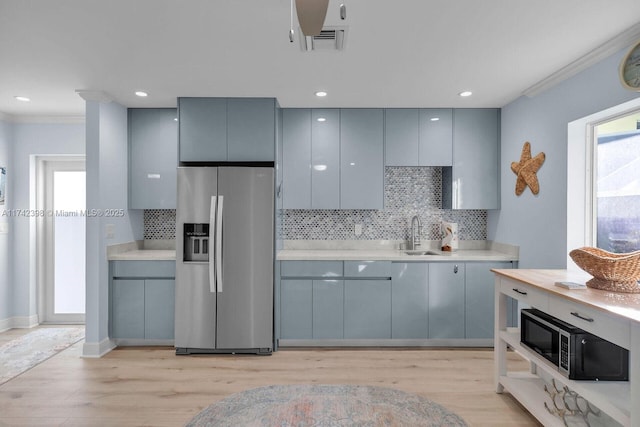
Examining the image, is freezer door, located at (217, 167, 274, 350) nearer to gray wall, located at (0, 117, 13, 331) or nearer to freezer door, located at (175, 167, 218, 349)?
freezer door, located at (175, 167, 218, 349)

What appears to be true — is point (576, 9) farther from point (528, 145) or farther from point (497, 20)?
point (528, 145)

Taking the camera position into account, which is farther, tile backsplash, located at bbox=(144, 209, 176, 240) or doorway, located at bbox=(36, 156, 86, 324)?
doorway, located at bbox=(36, 156, 86, 324)

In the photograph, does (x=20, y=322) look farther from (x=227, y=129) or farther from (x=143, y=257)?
(x=227, y=129)

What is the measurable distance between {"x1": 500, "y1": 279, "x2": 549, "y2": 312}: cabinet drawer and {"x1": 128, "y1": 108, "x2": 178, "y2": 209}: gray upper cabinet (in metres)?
3.16

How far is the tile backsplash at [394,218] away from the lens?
4.25 metres

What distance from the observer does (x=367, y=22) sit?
7.16ft

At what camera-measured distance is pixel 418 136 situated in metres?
3.99

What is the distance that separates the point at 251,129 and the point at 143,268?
1.72m

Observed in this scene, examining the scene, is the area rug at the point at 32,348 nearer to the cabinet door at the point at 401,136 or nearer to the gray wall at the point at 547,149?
the cabinet door at the point at 401,136

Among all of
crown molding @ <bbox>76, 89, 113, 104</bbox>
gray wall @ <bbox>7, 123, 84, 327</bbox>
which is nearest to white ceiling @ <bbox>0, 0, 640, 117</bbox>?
crown molding @ <bbox>76, 89, 113, 104</bbox>

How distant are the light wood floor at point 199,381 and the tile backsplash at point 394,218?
1.25 metres

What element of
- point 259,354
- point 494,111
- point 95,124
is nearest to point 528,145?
point 494,111

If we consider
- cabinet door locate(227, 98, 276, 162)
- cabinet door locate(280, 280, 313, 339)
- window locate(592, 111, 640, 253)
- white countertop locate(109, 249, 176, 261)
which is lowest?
cabinet door locate(280, 280, 313, 339)

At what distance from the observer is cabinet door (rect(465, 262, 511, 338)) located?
370 cm
